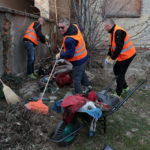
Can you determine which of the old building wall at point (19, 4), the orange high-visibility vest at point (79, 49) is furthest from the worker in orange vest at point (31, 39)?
the old building wall at point (19, 4)

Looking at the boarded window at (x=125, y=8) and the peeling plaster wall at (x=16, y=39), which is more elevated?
the boarded window at (x=125, y=8)

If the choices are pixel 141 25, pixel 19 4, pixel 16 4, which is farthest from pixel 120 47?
pixel 19 4

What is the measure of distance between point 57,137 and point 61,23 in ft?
7.26

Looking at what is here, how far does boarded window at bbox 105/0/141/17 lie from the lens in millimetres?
6946

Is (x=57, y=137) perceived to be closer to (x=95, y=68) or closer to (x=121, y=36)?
(x=121, y=36)

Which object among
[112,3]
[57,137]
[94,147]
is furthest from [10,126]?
[112,3]

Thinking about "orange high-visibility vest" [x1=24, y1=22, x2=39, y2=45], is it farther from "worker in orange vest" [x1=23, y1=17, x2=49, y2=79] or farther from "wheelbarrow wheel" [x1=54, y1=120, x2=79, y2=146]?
"wheelbarrow wheel" [x1=54, y1=120, x2=79, y2=146]

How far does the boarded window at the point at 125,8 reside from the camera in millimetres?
6946

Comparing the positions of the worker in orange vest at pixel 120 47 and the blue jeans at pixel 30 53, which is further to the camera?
the blue jeans at pixel 30 53

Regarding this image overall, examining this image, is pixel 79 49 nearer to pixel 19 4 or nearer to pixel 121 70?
pixel 121 70

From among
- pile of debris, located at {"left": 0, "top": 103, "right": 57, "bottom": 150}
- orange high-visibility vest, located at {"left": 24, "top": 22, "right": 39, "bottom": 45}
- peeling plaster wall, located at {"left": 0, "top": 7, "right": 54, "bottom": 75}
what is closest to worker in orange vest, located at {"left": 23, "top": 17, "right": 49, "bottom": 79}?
orange high-visibility vest, located at {"left": 24, "top": 22, "right": 39, "bottom": 45}

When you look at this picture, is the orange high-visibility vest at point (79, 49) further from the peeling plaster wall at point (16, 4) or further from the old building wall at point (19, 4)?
the peeling plaster wall at point (16, 4)

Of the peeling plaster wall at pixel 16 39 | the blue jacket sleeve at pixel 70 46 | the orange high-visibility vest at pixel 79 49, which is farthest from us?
the peeling plaster wall at pixel 16 39

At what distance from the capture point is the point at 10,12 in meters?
4.49
